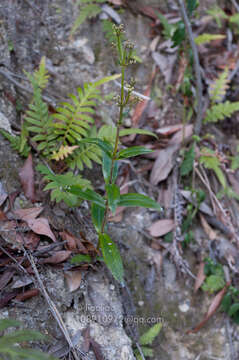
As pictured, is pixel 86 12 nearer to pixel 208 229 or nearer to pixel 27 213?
pixel 27 213

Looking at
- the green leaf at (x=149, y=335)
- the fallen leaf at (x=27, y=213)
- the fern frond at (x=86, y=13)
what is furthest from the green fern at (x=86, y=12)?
the green leaf at (x=149, y=335)

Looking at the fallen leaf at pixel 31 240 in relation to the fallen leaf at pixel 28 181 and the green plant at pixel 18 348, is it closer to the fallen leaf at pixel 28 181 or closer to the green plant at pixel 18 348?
the fallen leaf at pixel 28 181

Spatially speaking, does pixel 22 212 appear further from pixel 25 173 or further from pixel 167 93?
pixel 167 93

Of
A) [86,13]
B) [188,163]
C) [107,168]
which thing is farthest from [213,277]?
[86,13]

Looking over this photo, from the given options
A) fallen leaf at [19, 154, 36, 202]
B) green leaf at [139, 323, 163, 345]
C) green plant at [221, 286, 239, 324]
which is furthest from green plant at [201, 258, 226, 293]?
fallen leaf at [19, 154, 36, 202]

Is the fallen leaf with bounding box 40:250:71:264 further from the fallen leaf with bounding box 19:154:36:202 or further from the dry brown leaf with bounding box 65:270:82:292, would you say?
the fallen leaf with bounding box 19:154:36:202

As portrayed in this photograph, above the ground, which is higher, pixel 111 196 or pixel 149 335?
pixel 111 196
